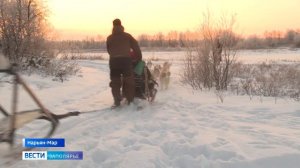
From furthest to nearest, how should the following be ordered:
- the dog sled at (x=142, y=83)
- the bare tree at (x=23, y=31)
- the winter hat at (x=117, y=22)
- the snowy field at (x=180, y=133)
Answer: the bare tree at (x=23, y=31) < the dog sled at (x=142, y=83) < the winter hat at (x=117, y=22) < the snowy field at (x=180, y=133)

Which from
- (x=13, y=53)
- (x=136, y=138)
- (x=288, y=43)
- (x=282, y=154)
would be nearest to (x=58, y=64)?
(x=13, y=53)

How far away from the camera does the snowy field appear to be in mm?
5102

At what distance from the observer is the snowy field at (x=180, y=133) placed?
16.7ft

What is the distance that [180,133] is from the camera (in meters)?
6.47

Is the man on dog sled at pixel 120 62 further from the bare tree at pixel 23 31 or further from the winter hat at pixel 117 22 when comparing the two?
the bare tree at pixel 23 31

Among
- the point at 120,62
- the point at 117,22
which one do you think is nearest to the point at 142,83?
the point at 120,62

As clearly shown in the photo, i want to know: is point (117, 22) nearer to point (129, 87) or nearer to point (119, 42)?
point (119, 42)

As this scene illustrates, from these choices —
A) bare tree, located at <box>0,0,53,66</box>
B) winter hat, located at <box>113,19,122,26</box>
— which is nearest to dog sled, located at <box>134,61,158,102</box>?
winter hat, located at <box>113,19,122,26</box>

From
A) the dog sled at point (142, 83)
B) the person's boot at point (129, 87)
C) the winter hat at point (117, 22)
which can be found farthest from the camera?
the dog sled at point (142, 83)

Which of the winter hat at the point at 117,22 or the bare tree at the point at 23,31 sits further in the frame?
the bare tree at the point at 23,31

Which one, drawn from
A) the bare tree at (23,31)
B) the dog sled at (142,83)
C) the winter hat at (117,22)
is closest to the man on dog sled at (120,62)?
the winter hat at (117,22)

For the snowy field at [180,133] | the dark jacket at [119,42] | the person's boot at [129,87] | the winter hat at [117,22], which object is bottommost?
the snowy field at [180,133]

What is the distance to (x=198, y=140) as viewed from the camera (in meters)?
5.91

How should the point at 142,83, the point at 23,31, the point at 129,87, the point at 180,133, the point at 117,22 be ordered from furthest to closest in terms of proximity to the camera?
the point at 23,31 → the point at 142,83 → the point at 129,87 → the point at 117,22 → the point at 180,133
